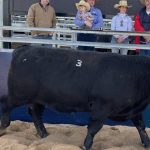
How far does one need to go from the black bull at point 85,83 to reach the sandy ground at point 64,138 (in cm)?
24

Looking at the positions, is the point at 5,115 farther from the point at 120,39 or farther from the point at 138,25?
the point at 138,25

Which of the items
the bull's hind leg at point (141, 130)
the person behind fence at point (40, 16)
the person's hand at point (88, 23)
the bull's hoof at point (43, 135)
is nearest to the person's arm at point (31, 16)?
the person behind fence at point (40, 16)

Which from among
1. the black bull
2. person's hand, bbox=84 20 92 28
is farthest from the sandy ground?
person's hand, bbox=84 20 92 28

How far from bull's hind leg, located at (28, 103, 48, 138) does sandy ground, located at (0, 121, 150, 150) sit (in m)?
0.09

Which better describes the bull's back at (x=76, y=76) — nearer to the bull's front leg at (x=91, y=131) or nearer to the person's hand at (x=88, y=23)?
the bull's front leg at (x=91, y=131)

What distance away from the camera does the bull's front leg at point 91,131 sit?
18.5 ft

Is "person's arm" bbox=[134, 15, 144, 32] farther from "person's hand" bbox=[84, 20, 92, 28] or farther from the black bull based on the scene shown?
the black bull

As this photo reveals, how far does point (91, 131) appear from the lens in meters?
5.69

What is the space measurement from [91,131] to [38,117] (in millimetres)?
947

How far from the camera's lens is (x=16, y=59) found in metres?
6.04

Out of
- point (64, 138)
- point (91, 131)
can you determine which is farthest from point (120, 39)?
point (91, 131)

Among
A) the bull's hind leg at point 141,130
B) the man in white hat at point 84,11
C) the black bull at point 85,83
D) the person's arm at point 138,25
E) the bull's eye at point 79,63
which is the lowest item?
the bull's hind leg at point 141,130

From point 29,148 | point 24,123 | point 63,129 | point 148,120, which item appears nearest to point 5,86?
point 24,123

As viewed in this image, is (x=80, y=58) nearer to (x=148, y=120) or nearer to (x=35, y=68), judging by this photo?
(x=35, y=68)
